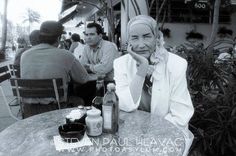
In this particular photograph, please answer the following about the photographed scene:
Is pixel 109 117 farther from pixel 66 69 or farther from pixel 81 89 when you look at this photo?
pixel 81 89

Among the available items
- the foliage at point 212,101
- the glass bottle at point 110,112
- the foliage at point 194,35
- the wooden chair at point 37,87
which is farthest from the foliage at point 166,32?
the glass bottle at point 110,112

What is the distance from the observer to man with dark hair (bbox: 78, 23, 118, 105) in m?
3.78

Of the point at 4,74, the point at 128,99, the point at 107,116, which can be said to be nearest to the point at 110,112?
the point at 107,116

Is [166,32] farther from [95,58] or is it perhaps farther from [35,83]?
[35,83]

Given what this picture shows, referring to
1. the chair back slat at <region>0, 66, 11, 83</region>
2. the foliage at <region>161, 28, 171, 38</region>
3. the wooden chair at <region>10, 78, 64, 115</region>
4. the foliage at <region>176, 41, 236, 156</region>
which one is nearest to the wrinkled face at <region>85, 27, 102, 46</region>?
the chair back slat at <region>0, 66, 11, 83</region>

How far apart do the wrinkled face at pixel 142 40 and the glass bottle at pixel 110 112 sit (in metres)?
0.58

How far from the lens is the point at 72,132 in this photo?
1333 mm

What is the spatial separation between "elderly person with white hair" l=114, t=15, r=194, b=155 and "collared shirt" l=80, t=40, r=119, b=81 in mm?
1767

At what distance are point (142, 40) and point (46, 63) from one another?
43.6 inches

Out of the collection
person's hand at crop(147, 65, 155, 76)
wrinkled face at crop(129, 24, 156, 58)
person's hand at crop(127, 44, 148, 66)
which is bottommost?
person's hand at crop(147, 65, 155, 76)

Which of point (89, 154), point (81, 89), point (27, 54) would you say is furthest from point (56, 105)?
point (89, 154)

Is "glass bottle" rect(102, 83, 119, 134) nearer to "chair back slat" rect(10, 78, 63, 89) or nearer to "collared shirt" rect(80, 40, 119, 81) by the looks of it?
"chair back slat" rect(10, 78, 63, 89)

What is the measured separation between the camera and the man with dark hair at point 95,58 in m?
3.78

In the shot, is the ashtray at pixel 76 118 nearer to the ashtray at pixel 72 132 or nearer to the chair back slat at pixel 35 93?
the ashtray at pixel 72 132
